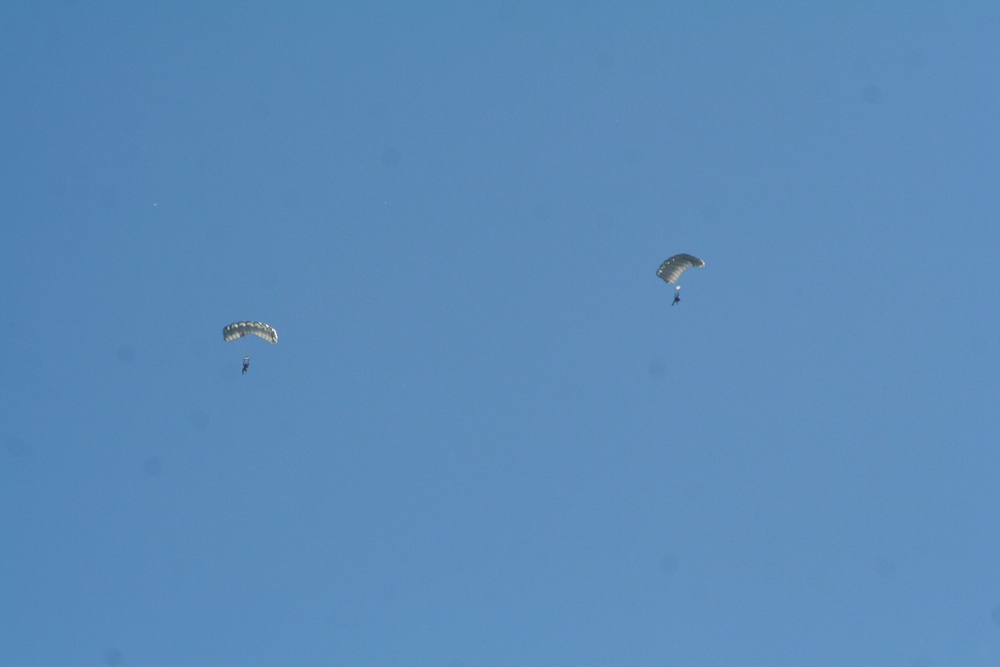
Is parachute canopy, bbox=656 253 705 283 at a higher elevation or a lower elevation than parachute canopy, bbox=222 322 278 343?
higher

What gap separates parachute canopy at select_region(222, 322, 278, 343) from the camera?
223 ft

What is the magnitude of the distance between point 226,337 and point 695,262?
2170 centimetres

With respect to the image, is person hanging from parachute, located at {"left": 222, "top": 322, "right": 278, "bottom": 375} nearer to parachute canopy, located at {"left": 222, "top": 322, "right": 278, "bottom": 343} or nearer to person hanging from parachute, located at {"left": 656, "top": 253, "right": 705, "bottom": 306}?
parachute canopy, located at {"left": 222, "top": 322, "right": 278, "bottom": 343}

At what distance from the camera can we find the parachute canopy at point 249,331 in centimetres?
6794

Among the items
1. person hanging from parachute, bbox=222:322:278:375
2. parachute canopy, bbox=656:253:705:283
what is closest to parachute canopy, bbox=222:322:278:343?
person hanging from parachute, bbox=222:322:278:375

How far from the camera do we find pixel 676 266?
67375mm

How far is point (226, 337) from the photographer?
2667 inches

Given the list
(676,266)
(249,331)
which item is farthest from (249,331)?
(676,266)

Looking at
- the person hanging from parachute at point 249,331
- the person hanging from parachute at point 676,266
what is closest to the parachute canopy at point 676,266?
the person hanging from parachute at point 676,266

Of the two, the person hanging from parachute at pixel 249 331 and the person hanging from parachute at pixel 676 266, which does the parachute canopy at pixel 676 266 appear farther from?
the person hanging from parachute at pixel 249 331

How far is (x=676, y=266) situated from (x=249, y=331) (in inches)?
784

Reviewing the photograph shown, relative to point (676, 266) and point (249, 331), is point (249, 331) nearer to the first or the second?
point (249, 331)

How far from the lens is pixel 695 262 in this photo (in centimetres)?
6706

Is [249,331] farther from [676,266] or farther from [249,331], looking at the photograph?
[676,266]
